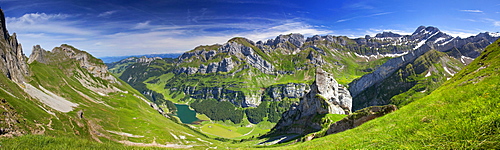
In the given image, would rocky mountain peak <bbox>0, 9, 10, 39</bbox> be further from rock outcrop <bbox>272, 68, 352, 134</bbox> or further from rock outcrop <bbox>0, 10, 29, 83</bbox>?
rock outcrop <bbox>272, 68, 352, 134</bbox>

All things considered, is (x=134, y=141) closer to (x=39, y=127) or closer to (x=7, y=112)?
(x=39, y=127)

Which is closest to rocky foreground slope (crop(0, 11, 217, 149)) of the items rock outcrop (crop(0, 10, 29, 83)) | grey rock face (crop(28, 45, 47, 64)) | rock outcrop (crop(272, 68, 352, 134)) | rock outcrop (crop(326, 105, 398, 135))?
rock outcrop (crop(0, 10, 29, 83))

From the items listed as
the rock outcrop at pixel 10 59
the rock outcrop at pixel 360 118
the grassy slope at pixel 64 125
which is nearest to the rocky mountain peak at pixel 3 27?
the rock outcrop at pixel 10 59

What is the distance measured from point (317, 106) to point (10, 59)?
497 feet

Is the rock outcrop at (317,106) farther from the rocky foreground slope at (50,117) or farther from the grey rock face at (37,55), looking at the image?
the grey rock face at (37,55)

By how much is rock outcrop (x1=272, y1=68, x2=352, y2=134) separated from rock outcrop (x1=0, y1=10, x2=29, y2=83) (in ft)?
448

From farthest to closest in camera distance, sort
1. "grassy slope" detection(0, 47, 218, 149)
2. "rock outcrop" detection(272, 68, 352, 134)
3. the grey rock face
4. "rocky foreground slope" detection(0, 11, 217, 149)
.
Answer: the grey rock face, "rock outcrop" detection(272, 68, 352, 134), "rocky foreground slope" detection(0, 11, 217, 149), "grassy slope" detection(0, 47, 218, 149)

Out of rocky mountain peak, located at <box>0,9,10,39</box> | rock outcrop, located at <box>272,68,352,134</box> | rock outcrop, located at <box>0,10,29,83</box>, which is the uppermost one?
rocky mountain peak, located at <box>0,9,10,39</box>

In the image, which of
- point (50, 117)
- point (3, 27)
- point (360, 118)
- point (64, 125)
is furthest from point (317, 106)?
point (3, 27)

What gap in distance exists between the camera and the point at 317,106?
102 m

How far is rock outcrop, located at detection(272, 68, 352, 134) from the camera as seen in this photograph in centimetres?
9518

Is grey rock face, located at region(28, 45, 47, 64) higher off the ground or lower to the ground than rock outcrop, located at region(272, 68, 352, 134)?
higher

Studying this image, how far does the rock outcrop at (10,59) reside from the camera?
91.8 metres

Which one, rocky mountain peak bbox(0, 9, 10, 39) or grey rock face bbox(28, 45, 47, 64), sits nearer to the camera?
rocky mountain peak bbox(0, 9, 10, 39)
